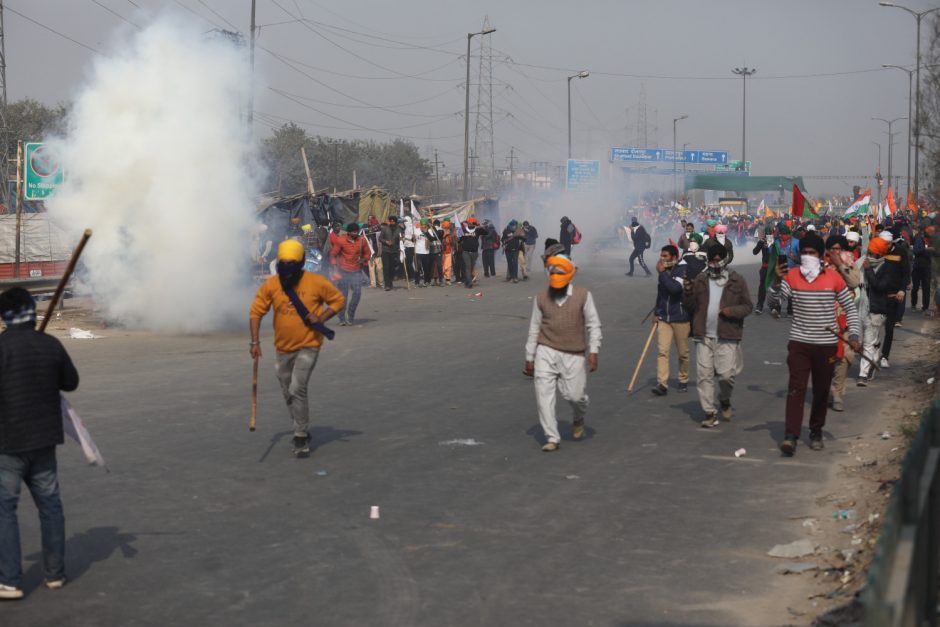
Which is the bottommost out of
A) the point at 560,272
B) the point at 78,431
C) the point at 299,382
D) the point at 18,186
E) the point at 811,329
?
the point at 299,382

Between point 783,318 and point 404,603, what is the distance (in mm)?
17171

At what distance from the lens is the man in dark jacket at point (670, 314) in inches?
483

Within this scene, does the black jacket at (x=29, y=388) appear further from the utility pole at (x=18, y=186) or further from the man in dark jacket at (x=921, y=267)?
the man in dark jacket at (x=921, y=267)

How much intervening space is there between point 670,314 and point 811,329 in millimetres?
3340

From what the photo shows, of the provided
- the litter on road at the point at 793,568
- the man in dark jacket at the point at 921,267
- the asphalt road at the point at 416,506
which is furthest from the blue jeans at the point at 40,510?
the man in dark jacket at the point at 921,267

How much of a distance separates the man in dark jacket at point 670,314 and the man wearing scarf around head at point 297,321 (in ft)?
14.2

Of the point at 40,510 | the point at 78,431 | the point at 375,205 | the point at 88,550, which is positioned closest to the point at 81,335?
the point at 88,550

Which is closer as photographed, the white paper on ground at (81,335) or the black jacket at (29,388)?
the black jacket at (29,388)

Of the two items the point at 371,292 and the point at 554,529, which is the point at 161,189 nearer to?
the point at 371,292

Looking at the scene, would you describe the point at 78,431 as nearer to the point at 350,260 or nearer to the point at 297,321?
the point at 297,321

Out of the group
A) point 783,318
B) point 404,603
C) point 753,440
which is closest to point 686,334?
point 753,440

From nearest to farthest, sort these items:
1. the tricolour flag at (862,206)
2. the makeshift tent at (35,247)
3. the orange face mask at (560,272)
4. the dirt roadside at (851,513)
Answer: the dirt roadside at (851,513), the orange face mask at (560,272), the makeshift tent at (35,247), the tricolour flag at (862,206)

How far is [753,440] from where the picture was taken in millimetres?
10148

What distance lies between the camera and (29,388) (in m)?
6.06
